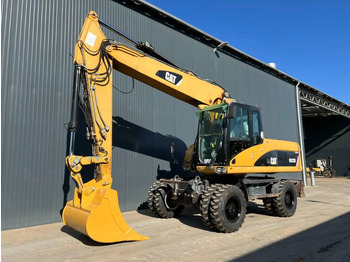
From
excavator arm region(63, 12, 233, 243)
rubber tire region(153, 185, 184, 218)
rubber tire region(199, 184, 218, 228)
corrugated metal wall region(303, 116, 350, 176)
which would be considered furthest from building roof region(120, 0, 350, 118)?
rubber tire region(199, 184, 218, 228)

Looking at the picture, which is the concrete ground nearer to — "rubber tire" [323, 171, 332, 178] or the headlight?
the headlight

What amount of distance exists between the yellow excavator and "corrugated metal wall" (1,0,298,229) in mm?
1714

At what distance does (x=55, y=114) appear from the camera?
844 cm

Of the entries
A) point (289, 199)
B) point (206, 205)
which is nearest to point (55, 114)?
point (206, 205)

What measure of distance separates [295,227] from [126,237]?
14.2 feet

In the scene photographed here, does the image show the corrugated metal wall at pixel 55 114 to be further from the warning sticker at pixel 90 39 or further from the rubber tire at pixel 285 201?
the rubber tire at pixel 285 201

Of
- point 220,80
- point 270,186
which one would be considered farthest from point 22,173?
point 220,80

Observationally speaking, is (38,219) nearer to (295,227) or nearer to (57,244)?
(57,244)

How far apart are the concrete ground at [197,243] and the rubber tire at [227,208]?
0.72ft

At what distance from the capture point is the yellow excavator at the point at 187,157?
5.74 meters

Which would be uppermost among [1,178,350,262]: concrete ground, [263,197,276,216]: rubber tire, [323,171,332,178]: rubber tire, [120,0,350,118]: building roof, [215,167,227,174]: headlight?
[120,0,350,118]: building roof

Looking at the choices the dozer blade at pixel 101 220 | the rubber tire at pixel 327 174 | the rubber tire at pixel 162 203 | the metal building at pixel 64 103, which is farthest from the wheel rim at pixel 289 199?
the rubber tire at pixel 327 174

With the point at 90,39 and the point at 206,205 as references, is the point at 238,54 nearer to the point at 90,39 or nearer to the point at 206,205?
the point at 90,39

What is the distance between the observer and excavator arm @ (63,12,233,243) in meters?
5.50
